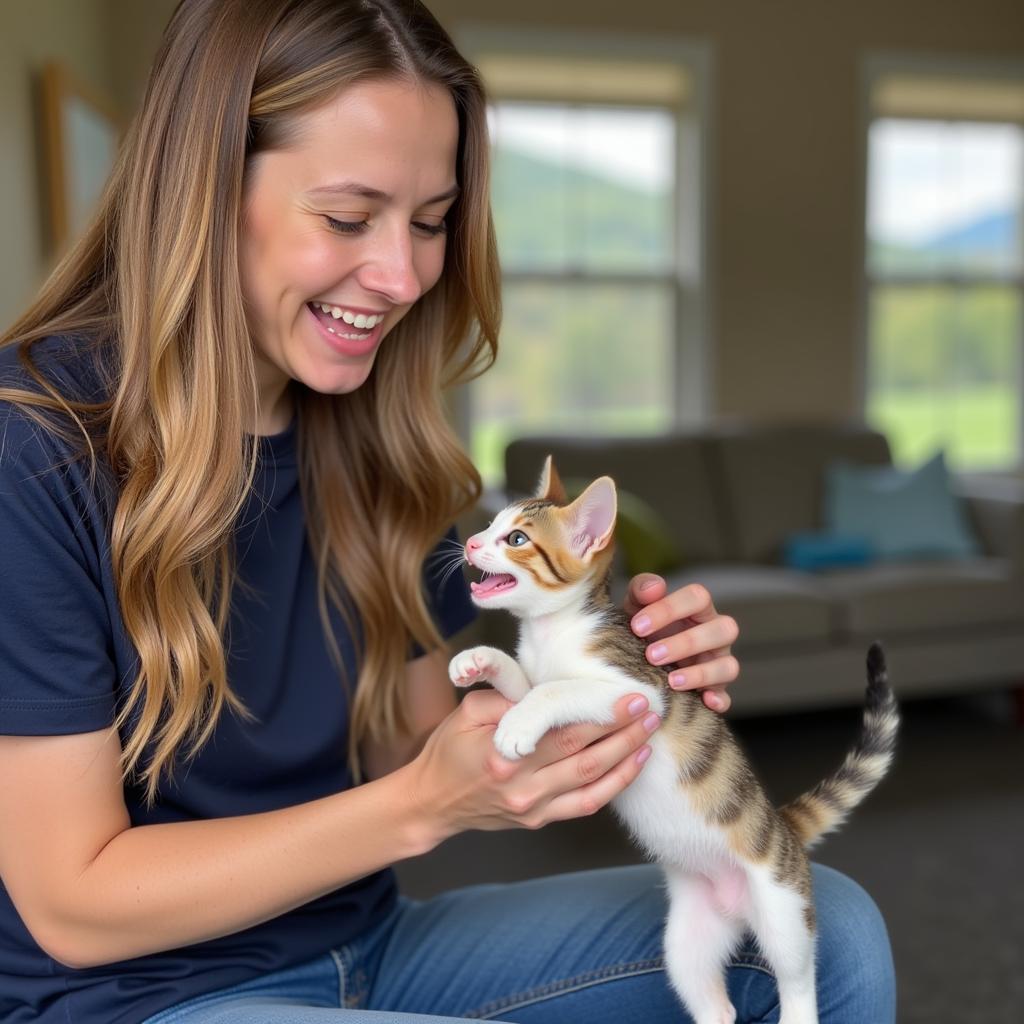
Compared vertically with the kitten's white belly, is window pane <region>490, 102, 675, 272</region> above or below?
above

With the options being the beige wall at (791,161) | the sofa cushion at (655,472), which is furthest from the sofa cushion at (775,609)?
the beige wall at (791,161)

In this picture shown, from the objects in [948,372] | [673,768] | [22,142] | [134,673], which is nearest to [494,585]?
[673,768]

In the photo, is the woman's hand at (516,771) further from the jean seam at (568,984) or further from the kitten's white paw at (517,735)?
the jean seam at (568,984)

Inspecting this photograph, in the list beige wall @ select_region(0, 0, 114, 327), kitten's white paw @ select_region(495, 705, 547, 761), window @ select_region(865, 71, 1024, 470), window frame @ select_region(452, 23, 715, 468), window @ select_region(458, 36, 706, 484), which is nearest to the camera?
kitten's white paw @ select_region(495, 705, 547, 761)

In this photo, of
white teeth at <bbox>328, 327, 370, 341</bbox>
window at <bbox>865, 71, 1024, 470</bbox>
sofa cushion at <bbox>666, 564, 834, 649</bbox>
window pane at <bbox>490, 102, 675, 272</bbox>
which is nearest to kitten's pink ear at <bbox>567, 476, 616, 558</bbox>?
white teeth at <bbox>328, 327, 370, 341</bbox>

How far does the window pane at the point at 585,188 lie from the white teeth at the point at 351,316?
4587mm

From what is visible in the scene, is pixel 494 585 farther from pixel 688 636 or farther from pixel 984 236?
pixel 984 236

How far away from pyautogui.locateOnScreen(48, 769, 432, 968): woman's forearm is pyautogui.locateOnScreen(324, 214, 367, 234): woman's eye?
1.87ft

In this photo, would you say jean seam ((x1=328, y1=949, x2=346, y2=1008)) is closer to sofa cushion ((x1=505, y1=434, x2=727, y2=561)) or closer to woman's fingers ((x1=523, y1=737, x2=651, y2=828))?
woman's fingers ((x1=523, y1=737, x2=651, y2=828))

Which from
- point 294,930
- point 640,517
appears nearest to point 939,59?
point 640,517

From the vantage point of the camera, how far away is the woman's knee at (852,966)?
1.30 m

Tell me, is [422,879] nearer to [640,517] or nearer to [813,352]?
[640,517]

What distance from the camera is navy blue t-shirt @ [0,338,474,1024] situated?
110 cm

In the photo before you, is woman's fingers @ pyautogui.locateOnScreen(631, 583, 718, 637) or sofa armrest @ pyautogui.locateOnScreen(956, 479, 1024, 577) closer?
woman's fingers @ pyautogui.locateOnScreen(631, 583, 718, 637)
